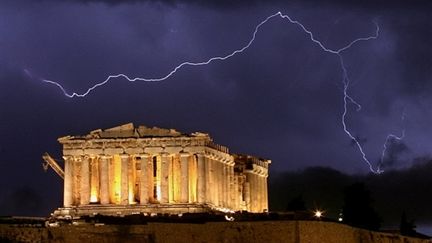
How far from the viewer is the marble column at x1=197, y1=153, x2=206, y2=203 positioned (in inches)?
4222

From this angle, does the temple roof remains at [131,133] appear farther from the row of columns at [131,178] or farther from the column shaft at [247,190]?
the column shaft at [247,190]

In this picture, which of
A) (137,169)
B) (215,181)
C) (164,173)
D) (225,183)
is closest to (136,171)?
(137,169)

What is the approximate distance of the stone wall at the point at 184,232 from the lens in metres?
84.2

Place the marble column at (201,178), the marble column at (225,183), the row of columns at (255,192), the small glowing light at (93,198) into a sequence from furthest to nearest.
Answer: the row of columns at (255,192), the marble column at (225,183), the small glowing light at (93,198), the marble column at (201,178)

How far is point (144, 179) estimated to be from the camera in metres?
108

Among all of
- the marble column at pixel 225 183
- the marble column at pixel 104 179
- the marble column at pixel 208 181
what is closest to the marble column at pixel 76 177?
the marble column at pixel 104 179

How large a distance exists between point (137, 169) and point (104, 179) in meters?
2.48

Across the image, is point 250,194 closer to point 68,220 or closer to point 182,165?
point 182,165

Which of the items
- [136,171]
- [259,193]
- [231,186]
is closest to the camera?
[136,171]

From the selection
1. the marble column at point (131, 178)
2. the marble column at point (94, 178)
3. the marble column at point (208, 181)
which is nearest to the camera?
the marble column at point (208, 181)

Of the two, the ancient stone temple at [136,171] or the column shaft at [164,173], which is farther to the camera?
the column shaft at [164,173]

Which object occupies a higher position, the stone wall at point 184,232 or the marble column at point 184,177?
the marble column at point 184,177

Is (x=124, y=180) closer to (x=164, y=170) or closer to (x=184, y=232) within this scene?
(x=164, y=170)

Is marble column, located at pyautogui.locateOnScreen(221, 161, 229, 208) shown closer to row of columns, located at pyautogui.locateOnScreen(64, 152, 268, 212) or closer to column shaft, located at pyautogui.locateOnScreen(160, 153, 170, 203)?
row of columns, located at pyautogui.locateOnScreen(64, 152, 268, 212)
